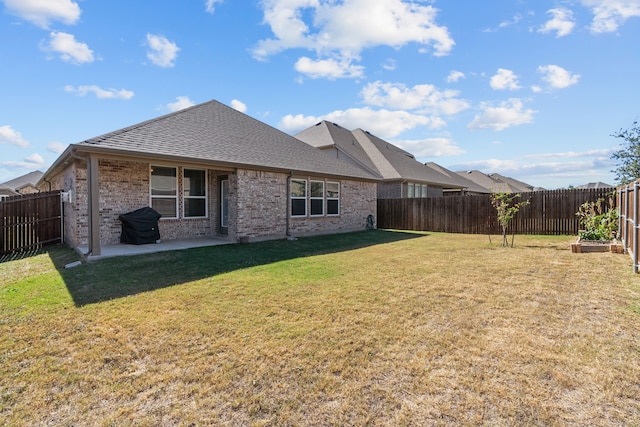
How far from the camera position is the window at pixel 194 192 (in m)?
11.2

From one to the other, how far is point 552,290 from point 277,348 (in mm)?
4627

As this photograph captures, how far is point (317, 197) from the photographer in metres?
14.2

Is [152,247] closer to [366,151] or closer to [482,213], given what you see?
[482,213]

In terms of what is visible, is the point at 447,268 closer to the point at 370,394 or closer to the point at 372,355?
the point at 372,355

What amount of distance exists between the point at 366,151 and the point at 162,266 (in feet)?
63.9

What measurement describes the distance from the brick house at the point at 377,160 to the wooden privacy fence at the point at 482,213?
293 cm

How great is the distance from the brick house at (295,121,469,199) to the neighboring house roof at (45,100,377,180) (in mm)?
4820

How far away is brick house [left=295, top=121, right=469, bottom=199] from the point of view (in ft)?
69.4

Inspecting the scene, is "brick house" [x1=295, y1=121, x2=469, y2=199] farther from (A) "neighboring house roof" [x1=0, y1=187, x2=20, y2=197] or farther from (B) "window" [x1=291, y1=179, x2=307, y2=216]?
(A) "neighboring house roof" [x1=0, y1=187, x2=20, y2=197]

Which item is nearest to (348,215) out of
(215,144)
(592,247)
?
(215,144)

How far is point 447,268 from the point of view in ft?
22.8

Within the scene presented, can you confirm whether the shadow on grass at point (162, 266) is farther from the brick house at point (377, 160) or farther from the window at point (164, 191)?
the brick house at point (377, 160)

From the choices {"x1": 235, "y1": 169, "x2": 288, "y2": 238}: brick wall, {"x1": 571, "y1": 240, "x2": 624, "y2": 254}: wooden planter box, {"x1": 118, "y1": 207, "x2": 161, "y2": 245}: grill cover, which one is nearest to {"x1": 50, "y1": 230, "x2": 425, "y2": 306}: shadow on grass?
{"x1": 235, "y1": 169, "x2": 288, "y2": 238}: brick wall

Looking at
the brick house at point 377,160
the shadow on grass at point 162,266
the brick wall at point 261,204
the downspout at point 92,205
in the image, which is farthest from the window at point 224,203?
the brick house at point 377,160
